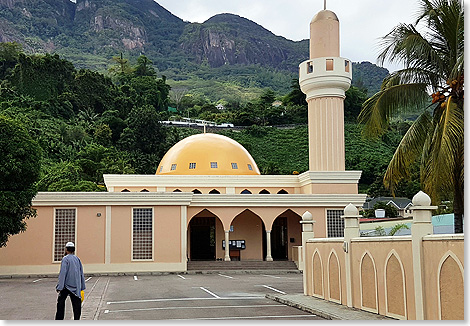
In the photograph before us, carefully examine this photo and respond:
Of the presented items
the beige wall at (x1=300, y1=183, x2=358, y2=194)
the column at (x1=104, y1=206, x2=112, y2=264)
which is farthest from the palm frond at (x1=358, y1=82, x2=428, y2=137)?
the beige wall at (x1=300, y1=183, x2=358, y2=194)

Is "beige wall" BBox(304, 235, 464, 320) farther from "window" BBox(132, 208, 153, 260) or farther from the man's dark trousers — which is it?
"window" BBox(132, 208, 153, 260)

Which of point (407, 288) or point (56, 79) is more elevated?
point (56, 79)

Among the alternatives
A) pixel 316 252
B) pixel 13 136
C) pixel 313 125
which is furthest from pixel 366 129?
pixel 313 125

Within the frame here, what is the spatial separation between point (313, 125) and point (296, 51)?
5656cm

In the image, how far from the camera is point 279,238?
95.3 feet

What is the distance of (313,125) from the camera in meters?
27.5

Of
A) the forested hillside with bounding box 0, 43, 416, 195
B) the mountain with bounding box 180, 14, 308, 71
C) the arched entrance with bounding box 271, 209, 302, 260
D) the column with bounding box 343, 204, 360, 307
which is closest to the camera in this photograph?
the column with bounding box 343, 204, 360, 307

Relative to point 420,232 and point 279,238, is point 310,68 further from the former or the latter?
point 420,232

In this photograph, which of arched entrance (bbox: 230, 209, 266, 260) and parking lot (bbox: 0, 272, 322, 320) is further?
arched entrance (bbox: 230, 209, 266, 260)

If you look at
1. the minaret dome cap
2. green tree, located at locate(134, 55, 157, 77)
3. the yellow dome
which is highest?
green tree, located at locate(134, 55, 157, 77)

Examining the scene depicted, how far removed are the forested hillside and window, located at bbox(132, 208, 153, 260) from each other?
1973 centimetres

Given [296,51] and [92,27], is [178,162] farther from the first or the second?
[92,27]

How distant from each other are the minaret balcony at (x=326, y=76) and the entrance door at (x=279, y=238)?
5.99 m

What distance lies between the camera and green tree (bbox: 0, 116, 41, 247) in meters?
18.2
